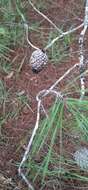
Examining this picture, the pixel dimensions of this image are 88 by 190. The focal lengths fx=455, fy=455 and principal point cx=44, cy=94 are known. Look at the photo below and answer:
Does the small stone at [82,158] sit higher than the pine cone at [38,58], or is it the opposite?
the pine cone at [38,58]

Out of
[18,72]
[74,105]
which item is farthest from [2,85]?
[74,105]

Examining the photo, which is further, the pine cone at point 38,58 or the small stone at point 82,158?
the pine cone at point 38,58

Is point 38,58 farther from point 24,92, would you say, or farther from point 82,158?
point 82,158

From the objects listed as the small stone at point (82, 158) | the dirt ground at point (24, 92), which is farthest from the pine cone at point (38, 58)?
the small stone at point (82, 158)

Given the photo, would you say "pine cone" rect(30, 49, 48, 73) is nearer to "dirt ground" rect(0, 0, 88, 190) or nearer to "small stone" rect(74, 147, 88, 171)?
"dirt ground" rect(0, 0, 88, 190)

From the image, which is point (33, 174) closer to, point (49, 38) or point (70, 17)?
point (49, 38)

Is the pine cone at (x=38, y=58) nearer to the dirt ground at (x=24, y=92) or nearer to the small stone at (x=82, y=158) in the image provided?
the dirt ground at (x=24, y=92)

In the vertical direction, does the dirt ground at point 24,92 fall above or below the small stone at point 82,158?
above

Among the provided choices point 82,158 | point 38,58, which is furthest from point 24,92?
point 82,158
